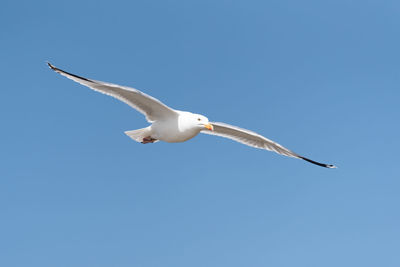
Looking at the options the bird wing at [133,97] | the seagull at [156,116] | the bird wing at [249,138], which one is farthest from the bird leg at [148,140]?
the bird wing at [249,138]

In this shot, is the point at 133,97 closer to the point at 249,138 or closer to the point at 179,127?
the point at 179,127

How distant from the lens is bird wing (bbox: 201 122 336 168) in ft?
41.4

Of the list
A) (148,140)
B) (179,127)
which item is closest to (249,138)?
(148,140)

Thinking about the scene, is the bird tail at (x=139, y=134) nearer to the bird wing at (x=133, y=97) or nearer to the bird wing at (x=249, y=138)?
the bird wing at (x=133, y=97)

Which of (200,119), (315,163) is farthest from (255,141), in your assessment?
(200,119)

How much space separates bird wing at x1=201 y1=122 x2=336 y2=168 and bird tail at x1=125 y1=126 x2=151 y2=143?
1736 millimetres

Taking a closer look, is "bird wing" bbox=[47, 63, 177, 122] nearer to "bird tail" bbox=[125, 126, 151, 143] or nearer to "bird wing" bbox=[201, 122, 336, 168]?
"bird tail" bbox=[125, 126, 151, 143]

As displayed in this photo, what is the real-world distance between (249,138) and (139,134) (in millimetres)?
2860

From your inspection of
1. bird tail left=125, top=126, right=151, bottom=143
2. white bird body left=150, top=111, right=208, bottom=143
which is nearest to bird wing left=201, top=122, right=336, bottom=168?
white bird body left=150, top=111, right=208, bottom=143

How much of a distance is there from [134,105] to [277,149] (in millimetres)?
4027

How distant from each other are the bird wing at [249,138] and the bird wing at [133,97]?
1.80m

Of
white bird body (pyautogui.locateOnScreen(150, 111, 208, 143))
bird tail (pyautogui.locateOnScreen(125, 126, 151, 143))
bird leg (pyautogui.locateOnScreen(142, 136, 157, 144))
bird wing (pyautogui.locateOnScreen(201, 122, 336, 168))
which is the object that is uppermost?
bird wing (pyautogui.locateOnScreen(201, 122, 336, 168))

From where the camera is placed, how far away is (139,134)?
1170cm

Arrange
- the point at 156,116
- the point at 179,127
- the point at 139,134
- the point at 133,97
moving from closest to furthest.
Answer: the point at 179,127 < the point at 133,97 < the point at 156,116 < the point at 139,134
